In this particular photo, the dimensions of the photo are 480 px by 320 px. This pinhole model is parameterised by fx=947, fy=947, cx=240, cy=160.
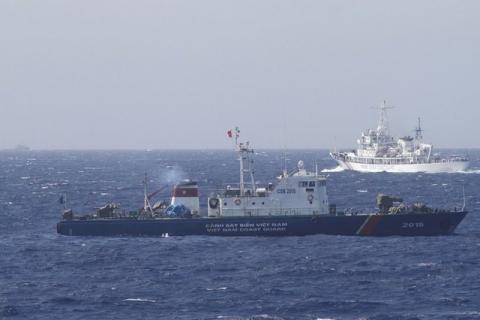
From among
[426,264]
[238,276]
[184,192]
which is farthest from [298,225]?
[238,276]

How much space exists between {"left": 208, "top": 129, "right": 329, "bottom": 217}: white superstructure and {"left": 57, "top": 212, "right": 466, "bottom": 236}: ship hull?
3.68 feet

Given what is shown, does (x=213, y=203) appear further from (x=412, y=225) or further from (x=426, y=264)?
(x=426, y=264)

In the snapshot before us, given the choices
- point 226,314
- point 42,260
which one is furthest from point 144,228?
point 226,314

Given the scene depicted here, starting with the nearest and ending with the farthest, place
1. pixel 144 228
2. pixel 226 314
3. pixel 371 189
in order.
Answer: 1. pixel 226 314
2. pixel 144 228
3. pixel 371 189

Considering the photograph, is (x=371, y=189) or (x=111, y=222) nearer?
(x=111, y=222)

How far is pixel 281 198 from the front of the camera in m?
78.2

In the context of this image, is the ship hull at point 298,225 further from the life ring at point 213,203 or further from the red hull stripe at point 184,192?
the red hull stripe at point 184,192

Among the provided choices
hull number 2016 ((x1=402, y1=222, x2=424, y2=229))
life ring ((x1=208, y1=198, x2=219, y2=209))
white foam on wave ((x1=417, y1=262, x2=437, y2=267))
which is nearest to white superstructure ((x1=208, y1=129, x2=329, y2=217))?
life ring ((x1=208, y1=198, x2=219, y2=209))

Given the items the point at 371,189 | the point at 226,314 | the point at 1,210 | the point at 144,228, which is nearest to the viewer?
the point at 226,314

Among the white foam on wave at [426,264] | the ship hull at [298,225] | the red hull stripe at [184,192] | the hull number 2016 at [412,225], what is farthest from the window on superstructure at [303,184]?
the white foam on wave at [426,264]

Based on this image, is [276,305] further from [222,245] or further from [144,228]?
[144,228]

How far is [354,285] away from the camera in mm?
54969

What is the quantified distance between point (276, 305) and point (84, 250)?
2541cm

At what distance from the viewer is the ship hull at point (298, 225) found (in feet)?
253
